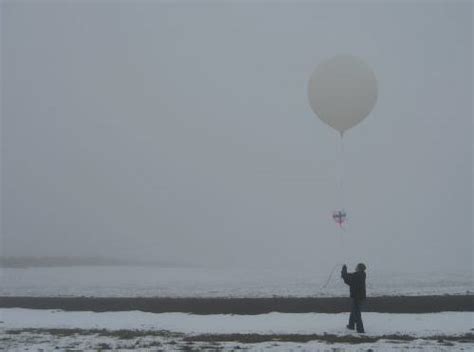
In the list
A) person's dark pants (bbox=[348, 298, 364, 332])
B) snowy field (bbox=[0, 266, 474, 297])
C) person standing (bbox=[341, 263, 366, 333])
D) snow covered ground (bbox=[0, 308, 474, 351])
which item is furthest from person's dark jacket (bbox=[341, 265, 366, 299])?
snowy field (bbox=[0, 266, 474, 297])

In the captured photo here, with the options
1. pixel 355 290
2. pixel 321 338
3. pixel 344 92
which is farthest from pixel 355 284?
pixel 344 92

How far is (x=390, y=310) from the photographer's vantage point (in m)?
14.6

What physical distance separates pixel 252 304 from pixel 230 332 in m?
4.57

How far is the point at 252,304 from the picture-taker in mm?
16125

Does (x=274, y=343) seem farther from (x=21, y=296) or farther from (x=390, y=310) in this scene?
(x=21, y=296)

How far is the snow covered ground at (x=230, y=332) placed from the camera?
9.77 metres

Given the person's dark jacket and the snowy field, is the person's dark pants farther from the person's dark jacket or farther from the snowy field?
the snowy field

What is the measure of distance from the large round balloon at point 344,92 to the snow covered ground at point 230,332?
5.23 meters

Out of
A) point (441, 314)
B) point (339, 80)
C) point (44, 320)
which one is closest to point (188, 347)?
point (44, 320)

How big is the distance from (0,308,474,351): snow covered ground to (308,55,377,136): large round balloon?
523 cm

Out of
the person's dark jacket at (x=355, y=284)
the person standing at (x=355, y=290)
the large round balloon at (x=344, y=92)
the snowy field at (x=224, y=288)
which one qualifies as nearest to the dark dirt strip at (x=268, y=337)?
the person standing at (x=355, y=290)

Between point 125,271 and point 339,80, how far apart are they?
989 inches

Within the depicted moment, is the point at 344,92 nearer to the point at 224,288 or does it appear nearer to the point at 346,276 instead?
the point at 346,276

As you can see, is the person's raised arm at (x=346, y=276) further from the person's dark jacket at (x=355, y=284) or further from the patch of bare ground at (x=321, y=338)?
the patch of bare ground at (x=321, y=338)
